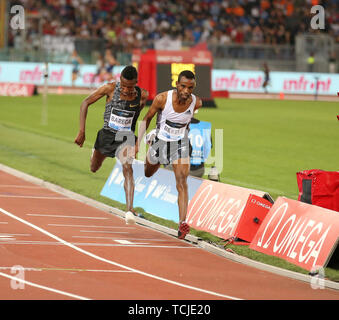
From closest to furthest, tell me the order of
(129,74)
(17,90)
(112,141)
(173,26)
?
(129,74)
(112,141)
(17,90)
(173,26)

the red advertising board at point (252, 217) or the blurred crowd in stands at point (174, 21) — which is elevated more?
the blurred crowd in stands at point (174, 21)

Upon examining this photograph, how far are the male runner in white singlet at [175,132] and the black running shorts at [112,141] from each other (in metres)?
0.26

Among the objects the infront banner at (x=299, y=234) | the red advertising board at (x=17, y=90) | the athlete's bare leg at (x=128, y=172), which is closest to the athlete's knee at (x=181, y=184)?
the athlete's bare leg at (x=128, y=172)

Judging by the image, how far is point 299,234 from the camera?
10.2 metres

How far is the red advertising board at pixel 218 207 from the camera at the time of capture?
1169 cm

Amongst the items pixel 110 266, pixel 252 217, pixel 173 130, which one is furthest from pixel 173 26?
pixel 110 266

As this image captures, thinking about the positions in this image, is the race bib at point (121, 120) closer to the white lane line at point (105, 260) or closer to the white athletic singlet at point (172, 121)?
the white athletic singlet at point (172, 121)

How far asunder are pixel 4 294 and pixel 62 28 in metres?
41.2

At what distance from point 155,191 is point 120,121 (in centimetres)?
219

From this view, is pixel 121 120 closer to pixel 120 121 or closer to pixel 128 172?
pixel 120 121

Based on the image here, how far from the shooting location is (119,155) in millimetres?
12219

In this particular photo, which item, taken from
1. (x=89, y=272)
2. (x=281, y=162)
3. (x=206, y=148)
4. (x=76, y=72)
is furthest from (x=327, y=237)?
(x=76, y=72)

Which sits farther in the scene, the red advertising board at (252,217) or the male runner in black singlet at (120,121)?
the male runner in black singlet at (120,121)
